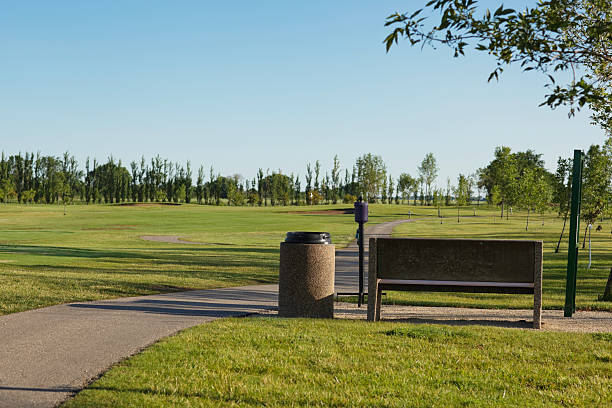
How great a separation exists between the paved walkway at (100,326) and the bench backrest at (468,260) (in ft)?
3.04

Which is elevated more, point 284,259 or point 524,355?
point 284,259

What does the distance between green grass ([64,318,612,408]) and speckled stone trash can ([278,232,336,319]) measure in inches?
28.8

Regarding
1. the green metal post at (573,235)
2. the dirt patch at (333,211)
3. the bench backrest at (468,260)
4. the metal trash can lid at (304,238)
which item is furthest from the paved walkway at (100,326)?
the dirt patch at (333,211)

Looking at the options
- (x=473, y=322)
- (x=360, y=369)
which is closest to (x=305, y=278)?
(x=473, y=322)

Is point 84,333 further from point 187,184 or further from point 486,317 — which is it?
point 187,184

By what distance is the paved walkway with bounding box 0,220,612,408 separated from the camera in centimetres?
495

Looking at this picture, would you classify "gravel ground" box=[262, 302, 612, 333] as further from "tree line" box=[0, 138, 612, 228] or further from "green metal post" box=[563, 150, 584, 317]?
"tree line" box=[0, 138, 612, 228]

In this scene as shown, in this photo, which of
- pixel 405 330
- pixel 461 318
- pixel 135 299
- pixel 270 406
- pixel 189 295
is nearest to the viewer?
pixel 270 406

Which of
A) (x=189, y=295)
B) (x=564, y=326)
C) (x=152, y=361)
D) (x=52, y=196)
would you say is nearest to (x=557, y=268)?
(x=564, y=326)

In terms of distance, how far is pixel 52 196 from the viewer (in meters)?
115

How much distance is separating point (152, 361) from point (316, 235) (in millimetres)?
3203

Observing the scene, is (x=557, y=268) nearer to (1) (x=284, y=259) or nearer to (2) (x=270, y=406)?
(1) (x=284, y=259)

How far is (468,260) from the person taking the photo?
7.43m

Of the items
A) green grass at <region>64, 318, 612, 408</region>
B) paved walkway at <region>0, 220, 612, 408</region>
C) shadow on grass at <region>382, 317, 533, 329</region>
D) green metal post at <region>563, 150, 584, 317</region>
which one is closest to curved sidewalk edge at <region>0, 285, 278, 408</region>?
paved walkway at <region>0, 220, 612, 408</region>
